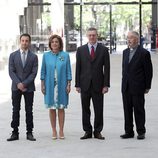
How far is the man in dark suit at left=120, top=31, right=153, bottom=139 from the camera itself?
894 centimetres

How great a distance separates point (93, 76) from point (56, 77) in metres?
0.60

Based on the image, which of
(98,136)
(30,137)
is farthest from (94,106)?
(30,137)

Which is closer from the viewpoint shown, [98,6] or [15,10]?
[15,10]

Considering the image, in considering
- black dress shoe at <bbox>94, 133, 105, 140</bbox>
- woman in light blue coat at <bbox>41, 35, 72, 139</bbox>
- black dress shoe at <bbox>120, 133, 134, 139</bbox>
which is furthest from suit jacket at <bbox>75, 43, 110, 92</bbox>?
black dress shoe at <bbox>120, 133, 134, 139</bbox>

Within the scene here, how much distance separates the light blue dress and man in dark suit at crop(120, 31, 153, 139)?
3.15 feet

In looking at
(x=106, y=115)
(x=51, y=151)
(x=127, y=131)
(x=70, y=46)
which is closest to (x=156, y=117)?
(x=106, y=115)

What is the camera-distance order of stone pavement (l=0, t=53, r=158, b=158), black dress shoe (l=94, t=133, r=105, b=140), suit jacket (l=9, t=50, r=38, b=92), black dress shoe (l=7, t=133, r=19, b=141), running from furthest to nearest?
black dress shoe (l=94, t=133, r=105, b=140)
black dress shoe (l=7, t=133, r=19, b=141)
suit jacket (l=9, t=50, r=38, b=92)
stone pavement (l=0, t=53, r=158, b=158)

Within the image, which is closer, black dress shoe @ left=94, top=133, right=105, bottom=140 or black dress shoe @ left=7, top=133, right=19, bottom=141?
black dress shoe @ left=7, top=133, right=19, bottom=141

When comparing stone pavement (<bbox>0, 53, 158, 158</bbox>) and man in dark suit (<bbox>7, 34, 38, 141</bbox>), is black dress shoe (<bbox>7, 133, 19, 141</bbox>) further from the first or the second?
stone pavement (<bbox>0, 53, 158, 158</bbox>)

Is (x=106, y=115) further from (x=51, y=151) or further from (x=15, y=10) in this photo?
(x=15, y=10)

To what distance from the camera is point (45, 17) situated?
137 feet

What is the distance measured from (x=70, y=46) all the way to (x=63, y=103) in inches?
1293

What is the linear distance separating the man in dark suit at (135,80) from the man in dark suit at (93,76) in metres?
0.34

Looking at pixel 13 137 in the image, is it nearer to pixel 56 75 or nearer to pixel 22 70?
pixel 22 70
